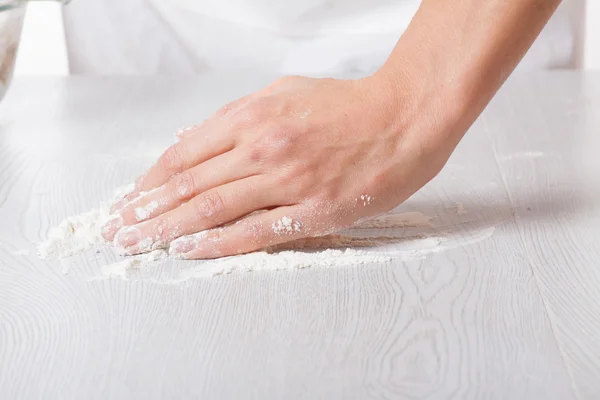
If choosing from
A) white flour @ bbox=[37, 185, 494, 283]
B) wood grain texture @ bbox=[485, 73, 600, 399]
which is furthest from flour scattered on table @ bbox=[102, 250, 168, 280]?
wood grain texture @ bbox=[485, 73, 600, 399]

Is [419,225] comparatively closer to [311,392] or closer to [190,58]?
[311,392]

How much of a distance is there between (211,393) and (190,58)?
1.16 meters

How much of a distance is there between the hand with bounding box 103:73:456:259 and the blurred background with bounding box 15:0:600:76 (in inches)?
36.0

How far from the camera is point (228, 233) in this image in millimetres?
926

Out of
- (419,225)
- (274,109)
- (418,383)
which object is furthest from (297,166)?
(418,383)

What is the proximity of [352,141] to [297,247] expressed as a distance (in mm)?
A: 142

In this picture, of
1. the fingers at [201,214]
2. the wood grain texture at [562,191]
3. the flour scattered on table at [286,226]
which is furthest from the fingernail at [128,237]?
the wood grain texture at [562,191]

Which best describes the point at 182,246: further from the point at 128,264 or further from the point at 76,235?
the point at 76,235

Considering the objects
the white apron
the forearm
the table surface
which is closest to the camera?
the table surface

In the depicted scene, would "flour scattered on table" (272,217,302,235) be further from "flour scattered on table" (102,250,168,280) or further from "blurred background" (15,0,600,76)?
"blurred background" (15,0,600,76)

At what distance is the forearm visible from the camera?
884 mm

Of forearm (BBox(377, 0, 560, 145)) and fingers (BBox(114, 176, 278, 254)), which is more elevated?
forearm (BBox(377, 0, 560, 145))

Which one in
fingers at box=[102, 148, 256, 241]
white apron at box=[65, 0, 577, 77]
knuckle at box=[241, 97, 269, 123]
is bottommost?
fingers at box=[102, 148, 256, 241]

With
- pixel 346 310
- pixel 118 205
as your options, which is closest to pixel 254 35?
pixel 118 205
